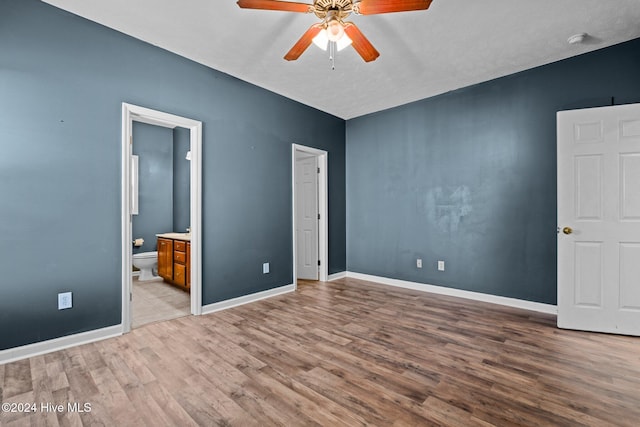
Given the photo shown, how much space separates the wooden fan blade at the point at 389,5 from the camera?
1.77m

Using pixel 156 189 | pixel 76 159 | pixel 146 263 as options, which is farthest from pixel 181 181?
pixel 76 159

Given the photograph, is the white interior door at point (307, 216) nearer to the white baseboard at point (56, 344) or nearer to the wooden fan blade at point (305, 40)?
the wooden fan blade at point (305, 40)

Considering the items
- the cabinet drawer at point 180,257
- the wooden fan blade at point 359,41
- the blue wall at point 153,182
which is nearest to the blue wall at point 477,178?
the wooden fan blade at point 359,41

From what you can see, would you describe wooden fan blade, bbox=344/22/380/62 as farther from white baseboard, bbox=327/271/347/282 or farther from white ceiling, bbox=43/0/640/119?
white baseboard, bbox=327/271/347/282

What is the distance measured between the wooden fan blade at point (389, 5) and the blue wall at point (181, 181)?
4605mm

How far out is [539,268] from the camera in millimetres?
3348

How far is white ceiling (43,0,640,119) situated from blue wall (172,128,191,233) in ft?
8.74

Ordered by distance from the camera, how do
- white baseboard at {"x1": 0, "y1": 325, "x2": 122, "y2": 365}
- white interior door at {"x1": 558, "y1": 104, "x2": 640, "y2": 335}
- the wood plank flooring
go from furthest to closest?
1. white interior door at {"x1": 558, "y1": 104, "x2": 640, "y2": 335}
2. white baseboard at {"x1": 0, "y1": 325, "x2": 122, "y2": 365}
3. the wood plank flooring

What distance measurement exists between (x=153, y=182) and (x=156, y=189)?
142 mm

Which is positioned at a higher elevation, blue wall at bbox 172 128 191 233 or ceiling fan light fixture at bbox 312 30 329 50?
ceiling fan light fixture at bbox 312 30 329 50

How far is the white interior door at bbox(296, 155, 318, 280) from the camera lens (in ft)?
16.1

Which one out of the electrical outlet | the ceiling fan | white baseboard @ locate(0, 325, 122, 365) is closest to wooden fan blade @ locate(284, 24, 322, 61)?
the ceiling fan

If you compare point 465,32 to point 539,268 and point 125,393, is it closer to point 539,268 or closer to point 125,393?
point 539,268

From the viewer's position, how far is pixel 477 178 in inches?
150
